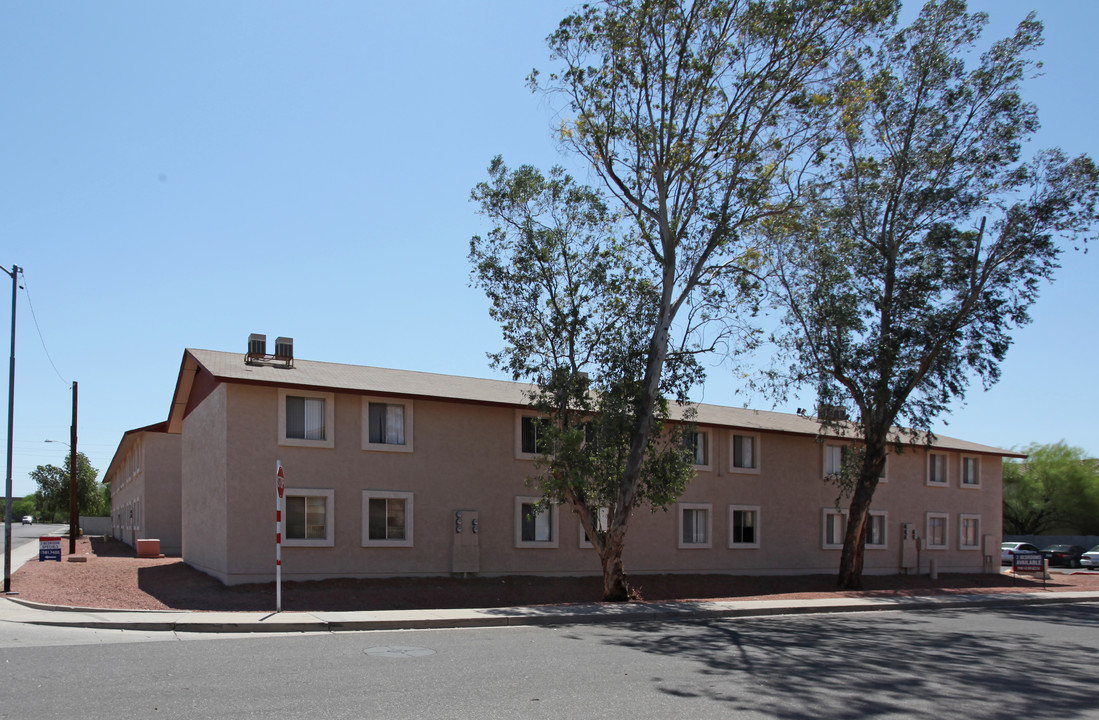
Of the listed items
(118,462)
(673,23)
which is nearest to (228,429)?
(673,23)

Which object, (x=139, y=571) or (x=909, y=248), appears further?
(x=909, y=248)

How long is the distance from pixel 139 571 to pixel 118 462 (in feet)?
107

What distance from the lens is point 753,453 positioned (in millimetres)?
31172

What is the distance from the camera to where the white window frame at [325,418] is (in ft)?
71.7

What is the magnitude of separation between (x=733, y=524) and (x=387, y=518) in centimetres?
1285

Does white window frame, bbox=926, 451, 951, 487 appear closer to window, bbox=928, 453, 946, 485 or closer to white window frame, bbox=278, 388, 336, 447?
window, bbox=928, 453, 946, 485

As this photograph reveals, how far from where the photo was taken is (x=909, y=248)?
2827 cm

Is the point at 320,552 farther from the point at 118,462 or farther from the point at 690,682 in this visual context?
the point at 118,462

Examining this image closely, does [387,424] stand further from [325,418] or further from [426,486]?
[426,486]

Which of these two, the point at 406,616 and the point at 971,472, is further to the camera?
the point at 971,472

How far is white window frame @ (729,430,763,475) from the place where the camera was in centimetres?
3033

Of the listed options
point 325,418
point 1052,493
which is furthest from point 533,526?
point 1052,493

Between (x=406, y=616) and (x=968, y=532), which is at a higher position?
(x=406, y=616)

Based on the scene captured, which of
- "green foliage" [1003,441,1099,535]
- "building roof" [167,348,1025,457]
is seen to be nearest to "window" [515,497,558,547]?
"building roof" [167,348,1025,457]
